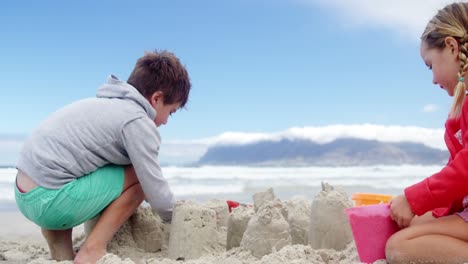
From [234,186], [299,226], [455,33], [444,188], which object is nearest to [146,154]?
[299,226]

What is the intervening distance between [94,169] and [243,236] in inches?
28.1

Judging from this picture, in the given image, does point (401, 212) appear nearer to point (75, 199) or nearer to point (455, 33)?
point (455, 33)

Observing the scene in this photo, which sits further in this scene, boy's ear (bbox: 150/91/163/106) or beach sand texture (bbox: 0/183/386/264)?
boy's ear (bbox: 150/91/163/106)

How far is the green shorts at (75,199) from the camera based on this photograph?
218cm

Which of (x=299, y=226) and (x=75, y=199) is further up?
(x=75, y=199)

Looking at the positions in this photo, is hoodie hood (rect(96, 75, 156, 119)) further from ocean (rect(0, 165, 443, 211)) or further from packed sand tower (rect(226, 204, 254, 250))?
ocean (rect(0, 165, 443, 211))

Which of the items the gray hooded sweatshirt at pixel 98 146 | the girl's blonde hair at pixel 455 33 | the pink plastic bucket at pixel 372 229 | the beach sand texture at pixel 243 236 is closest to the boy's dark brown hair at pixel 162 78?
the gray hooded sweatshirt at pixel 98 146

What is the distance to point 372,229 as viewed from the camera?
186 centimetres

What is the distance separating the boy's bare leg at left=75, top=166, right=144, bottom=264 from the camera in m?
2.14

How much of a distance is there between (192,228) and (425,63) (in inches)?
45.7

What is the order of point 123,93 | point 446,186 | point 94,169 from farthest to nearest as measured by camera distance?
point 123,93 < point 94,169 < point 446,186

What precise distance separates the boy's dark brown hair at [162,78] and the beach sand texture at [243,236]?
1.75ft

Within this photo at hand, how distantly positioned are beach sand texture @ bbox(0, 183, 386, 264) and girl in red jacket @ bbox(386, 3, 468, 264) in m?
0.31

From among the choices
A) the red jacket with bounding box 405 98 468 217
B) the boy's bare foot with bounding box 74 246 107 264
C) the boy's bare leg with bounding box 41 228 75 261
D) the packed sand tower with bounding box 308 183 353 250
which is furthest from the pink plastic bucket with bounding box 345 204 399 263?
the boy's bare leg with bounding box 41 228 75 261
